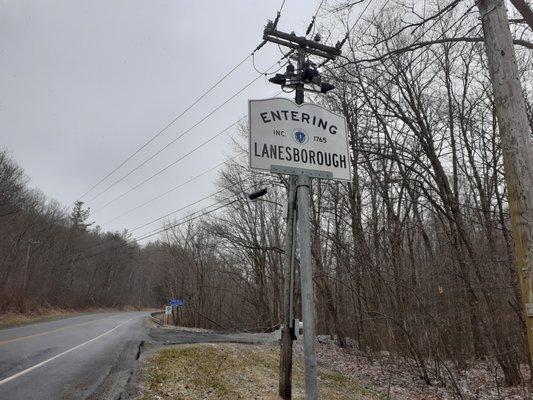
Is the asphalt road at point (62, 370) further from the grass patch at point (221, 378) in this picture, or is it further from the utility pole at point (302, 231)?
the utility pole at point (302, 231)

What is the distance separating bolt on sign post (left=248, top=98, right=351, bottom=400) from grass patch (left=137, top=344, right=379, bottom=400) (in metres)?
4.83

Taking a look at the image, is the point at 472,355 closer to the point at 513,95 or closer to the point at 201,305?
the point at 513,95

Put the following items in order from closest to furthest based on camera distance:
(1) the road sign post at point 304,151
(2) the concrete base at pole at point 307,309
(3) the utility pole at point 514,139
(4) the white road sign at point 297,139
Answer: (2) the concrete base at pole at point 307,309, (1) the road sign post at point 304,151, (4) the white road sign at point 297,139, (3) the utility pole at point 514,139

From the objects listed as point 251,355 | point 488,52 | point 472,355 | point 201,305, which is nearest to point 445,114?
point 472,355

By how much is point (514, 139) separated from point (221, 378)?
700 cm

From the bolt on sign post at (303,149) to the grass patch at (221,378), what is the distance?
483 cm

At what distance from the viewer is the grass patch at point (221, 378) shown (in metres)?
7.71

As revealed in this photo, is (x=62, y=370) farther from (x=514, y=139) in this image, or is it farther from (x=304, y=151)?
(x=514, y=139)

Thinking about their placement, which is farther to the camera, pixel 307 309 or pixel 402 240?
pixel 402 240

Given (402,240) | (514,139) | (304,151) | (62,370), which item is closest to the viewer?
(304,151)

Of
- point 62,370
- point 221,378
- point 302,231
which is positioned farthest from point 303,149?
point 62,370

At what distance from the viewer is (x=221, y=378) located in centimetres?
878

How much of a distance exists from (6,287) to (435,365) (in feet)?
102

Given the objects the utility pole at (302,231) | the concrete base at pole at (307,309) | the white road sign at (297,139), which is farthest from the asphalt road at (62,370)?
the white road sign at (297,139)
